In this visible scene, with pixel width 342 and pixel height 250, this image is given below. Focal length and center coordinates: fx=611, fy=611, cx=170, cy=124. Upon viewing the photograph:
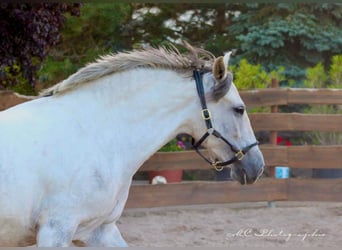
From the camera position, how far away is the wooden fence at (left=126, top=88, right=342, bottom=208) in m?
5.67

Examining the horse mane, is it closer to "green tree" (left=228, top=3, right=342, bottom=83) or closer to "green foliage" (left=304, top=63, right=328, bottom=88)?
"green foliage" (left=304, top=63, right=328, bottom=88)

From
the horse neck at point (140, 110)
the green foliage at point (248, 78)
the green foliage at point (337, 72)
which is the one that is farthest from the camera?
the green foliage at point (337, 72)

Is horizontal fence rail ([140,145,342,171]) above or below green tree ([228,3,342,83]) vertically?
below

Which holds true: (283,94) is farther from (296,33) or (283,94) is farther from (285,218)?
(296,33)

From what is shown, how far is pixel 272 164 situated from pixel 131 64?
3449 mm

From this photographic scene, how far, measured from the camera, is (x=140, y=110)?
9.27 ft

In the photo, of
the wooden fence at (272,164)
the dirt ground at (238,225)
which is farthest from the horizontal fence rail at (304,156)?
the dirt ground at (238,225)

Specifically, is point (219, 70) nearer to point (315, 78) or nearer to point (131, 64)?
point (131, 64)

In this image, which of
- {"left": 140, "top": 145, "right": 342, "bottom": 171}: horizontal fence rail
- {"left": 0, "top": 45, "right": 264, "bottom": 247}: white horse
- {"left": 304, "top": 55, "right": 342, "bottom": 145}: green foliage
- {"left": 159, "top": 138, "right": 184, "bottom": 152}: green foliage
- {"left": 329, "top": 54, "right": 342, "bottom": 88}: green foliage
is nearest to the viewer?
{"left": 0, "top": 45, "right": 264, "bottom": 247}: white horse

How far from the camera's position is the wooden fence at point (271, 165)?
18.6ft

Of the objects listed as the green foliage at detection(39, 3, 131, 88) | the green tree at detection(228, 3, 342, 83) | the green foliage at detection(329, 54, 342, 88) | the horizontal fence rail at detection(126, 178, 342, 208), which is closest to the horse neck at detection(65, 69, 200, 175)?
the horizontal fence rail at detection(126, 178, 342, 208)

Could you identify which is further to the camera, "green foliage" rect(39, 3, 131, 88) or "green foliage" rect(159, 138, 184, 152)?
"green foliage" rect(39, 3, 131, 88)

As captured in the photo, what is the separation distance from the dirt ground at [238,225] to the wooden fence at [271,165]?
4.5 inches

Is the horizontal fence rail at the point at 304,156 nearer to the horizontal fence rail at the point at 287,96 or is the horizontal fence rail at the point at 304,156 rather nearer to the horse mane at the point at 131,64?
the horizontal fence rail at the point at 287,96
